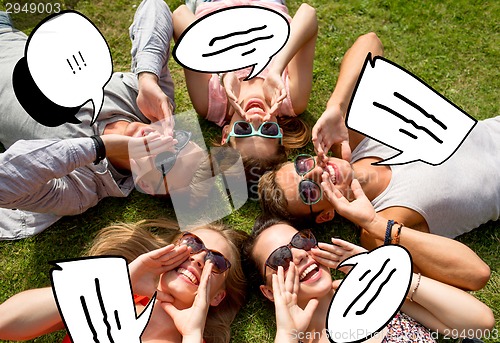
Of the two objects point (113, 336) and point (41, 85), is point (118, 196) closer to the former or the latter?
point (41, 85)

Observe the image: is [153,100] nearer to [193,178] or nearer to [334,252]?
[193,178]

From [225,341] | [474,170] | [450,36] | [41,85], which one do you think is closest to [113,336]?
[225,341]

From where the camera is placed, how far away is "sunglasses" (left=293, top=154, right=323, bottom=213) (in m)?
3.78

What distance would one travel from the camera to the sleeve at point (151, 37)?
4223 millimetres

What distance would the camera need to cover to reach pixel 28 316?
330cm

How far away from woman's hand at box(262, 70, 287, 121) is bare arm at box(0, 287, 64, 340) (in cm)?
216

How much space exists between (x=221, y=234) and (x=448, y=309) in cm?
171

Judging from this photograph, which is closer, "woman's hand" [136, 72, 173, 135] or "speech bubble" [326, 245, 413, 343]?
"speech bubble" [326, 245, 413, 343]

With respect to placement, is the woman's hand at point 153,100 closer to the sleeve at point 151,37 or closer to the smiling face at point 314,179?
the sleeve at point 151,37

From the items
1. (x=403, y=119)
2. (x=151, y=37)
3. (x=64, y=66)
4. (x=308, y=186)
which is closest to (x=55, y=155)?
(x=64, y=66)

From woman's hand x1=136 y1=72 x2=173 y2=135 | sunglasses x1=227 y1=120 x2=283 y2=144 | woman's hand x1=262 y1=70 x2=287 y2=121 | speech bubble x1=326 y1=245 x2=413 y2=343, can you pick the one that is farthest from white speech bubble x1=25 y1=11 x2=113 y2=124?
speech bubble x1=326 y1=245 x2=413 y2=343

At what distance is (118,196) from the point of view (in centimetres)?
434

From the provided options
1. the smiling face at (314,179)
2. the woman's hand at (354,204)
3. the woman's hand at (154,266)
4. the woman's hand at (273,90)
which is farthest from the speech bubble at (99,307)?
the woman's hand at (273,90)

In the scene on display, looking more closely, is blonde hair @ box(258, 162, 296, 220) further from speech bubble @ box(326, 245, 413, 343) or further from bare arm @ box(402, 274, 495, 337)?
bare arm @ box(402, 274, 495, 337)
